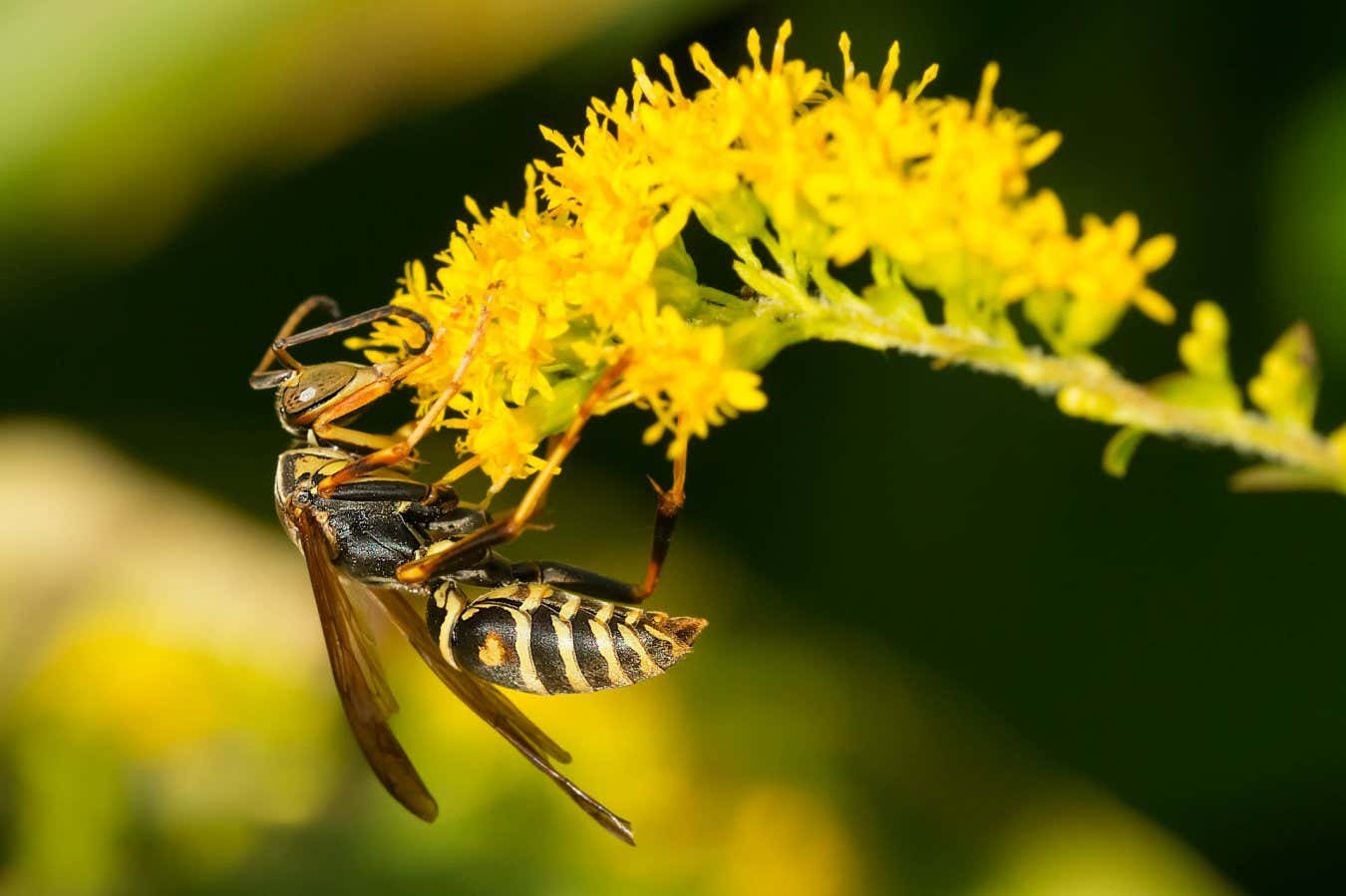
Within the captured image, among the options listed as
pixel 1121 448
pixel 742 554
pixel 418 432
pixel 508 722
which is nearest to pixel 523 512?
pixel 418 432

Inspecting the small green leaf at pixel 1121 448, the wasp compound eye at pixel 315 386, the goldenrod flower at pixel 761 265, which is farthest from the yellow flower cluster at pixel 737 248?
the wasp compound eye at pixel 315 386

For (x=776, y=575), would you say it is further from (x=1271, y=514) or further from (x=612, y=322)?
(x=612, y=322)

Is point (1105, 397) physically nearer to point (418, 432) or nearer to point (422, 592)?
point (418, 432)

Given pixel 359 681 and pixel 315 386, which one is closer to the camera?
pixel 359 681

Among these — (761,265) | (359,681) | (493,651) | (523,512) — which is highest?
(761,265)

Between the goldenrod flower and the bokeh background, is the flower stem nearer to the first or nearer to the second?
the goldenrod flower

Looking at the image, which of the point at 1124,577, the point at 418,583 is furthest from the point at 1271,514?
the point at 418,583

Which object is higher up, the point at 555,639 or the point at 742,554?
the point at 742,554
